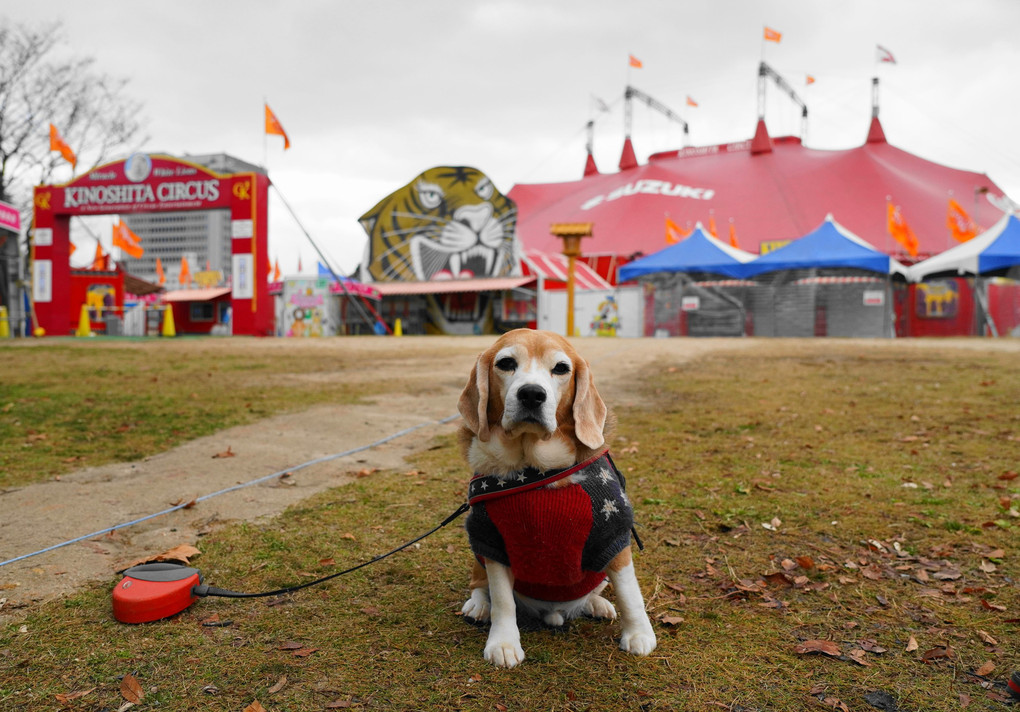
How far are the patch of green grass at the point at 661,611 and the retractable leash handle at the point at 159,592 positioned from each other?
51 millimetres

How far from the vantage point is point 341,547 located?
3.36 m

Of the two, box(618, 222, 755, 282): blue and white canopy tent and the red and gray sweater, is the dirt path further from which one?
box(618, 222, 755, 282): blue and white canopy tent

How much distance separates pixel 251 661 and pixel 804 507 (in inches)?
128

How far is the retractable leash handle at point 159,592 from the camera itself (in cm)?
249

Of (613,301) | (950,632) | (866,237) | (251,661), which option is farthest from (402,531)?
(866,237)

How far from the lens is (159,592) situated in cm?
254

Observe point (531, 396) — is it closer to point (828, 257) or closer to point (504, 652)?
point (504, 652)

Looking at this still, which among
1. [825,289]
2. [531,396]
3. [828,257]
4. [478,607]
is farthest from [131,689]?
[825,289]

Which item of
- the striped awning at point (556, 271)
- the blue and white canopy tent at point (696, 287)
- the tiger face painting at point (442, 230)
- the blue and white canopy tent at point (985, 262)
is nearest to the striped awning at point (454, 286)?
the tiger face painting at point (442, 230)

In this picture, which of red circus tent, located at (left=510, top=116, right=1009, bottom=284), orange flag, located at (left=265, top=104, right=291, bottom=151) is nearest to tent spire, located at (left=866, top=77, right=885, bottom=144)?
red circus tent, located at (left=510, top=116, right=1009, bottom=284)

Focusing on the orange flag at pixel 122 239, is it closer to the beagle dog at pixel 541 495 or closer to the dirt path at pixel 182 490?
the dirt path at pixel 182 490

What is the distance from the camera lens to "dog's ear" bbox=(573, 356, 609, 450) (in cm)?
242

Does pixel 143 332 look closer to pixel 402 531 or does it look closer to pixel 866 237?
pixel 402 531

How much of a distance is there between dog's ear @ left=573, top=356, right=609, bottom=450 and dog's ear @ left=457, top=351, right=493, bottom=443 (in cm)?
35
